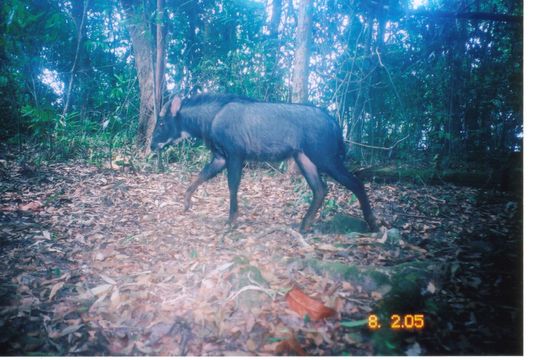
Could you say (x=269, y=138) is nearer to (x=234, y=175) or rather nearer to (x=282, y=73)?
(x=234, y=175)

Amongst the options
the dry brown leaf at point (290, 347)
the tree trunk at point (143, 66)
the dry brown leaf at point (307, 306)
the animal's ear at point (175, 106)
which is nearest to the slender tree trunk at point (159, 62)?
the tree trunk at point (143, 66)

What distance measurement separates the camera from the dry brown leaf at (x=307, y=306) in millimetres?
1935

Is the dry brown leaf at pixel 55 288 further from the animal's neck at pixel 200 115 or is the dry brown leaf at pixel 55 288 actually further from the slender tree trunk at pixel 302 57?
the slender tree trunk at pixel 302 57

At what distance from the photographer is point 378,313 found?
199cm

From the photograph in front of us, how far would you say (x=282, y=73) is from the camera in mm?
5574

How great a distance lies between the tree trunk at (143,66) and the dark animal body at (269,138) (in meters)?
1.89

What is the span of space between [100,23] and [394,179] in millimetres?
5978

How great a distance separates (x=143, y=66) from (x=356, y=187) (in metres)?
4.80

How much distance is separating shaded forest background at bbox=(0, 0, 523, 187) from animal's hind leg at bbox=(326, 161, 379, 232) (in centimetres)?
79

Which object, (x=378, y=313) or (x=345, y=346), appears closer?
(x=345, y=346)

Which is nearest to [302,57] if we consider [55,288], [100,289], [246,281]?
[246,281]

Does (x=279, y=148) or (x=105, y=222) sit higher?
(x=279, y=148)

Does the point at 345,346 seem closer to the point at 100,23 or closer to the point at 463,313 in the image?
the point at 463,313
